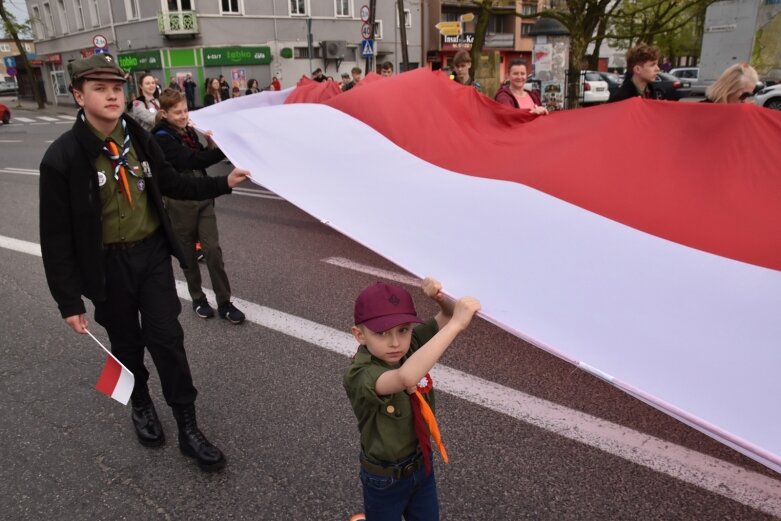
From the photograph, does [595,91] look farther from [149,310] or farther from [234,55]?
[149,310]

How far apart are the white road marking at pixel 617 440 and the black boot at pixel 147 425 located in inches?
52.4

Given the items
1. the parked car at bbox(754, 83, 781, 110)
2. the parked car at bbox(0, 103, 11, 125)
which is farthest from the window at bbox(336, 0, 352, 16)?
the parked car at bbox(754, 83, 781, 110)

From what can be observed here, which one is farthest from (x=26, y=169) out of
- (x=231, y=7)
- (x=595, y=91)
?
(x=231, y=7)

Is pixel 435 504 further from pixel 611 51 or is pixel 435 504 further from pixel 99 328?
pixel 611 51

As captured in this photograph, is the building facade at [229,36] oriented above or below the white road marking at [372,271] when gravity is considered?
above

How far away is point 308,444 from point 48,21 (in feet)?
166

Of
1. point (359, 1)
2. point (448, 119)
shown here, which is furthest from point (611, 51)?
point (448, 119)

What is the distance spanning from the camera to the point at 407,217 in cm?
294

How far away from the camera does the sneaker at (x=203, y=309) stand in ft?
16.0

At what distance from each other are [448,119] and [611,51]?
6306 cm

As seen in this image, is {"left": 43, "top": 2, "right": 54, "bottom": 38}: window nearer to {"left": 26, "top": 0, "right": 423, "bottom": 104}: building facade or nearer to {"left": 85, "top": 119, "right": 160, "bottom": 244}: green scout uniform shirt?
{"left": 26, "top": 0, "right": 423, "bottom": 104}: building facade

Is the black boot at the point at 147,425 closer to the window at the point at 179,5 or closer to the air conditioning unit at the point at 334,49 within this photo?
the window at the point at 179,5

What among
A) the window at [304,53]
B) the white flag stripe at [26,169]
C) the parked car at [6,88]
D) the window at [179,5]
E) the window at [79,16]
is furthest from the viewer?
the parked car at [6,88]

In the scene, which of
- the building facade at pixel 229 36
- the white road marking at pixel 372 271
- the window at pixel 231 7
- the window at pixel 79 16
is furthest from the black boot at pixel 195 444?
the window at pixel 79 16
